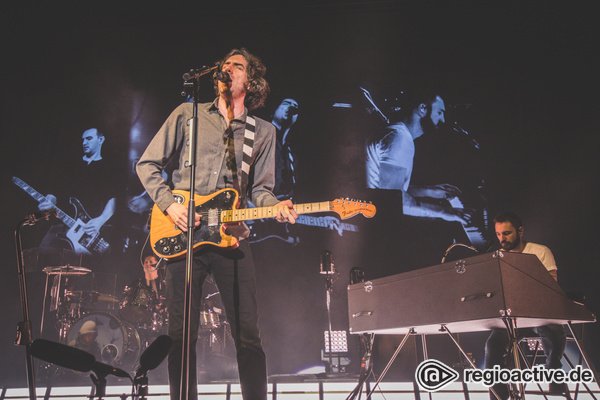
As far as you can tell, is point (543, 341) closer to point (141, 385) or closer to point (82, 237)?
point (141, 385)

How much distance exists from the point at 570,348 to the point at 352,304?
4750 mm

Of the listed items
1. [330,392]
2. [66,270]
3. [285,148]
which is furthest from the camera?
[285,148]

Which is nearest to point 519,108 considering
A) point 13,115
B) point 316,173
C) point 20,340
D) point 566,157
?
point 566,157

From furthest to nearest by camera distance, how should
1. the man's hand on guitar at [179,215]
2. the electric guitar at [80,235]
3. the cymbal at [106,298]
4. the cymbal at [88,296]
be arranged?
1. the electric guitar at [80,235]
2. the cymbal at [106,298]
3. the cymbal at [88,296]
4. the man's hand on guitar at [179,215]

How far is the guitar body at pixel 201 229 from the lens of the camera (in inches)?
103

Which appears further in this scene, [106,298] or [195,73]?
[106,298]

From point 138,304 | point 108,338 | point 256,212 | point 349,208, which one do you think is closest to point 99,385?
point 256,212

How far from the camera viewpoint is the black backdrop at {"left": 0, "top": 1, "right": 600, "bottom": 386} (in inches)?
292

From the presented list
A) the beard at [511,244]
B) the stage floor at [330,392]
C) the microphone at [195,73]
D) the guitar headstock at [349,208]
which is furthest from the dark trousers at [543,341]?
the microphone at [195,73]

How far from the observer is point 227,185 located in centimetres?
279

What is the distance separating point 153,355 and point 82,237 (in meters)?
6.53

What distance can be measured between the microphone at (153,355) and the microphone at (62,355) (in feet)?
0.63

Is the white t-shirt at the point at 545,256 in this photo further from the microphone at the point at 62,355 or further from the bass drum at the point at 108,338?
the bass drum at the point at 108,338

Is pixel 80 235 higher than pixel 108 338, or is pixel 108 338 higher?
pixel 80 235
